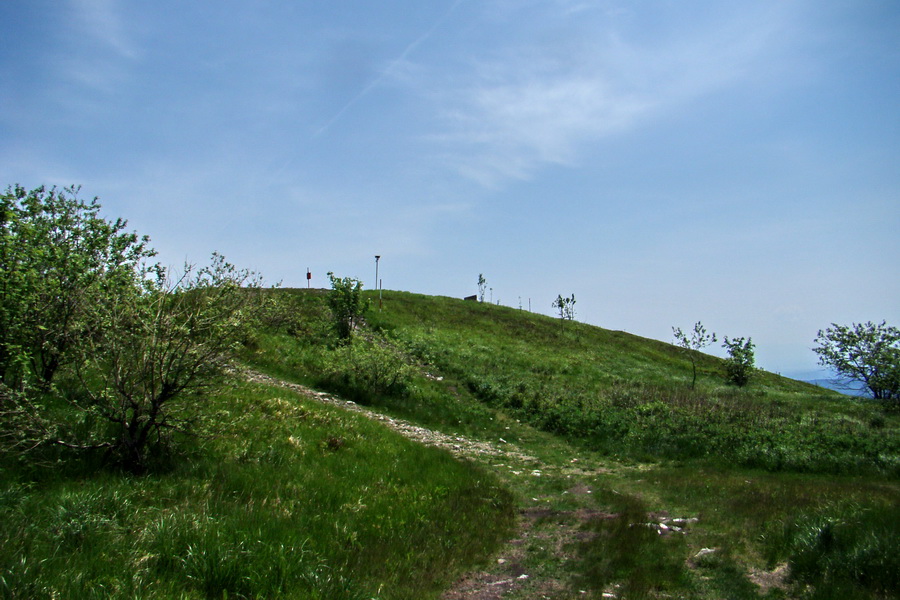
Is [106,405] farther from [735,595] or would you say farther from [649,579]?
[735,595]

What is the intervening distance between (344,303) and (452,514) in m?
23.8

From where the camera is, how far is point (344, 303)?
32.0 metres

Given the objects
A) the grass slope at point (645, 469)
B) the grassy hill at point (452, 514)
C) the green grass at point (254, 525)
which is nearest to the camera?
the green grass at point (254, 525)

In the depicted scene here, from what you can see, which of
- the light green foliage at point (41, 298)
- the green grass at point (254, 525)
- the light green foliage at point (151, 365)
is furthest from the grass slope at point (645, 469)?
the light green foliage at point (41, 298)

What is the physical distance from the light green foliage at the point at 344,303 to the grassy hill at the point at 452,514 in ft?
37.5

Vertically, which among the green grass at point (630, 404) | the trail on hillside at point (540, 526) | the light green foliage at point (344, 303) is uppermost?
the light green foliage at point (344, 303)

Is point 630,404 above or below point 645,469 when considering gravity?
above

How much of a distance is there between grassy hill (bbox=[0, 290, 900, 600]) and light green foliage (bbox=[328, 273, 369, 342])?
11.4 metres

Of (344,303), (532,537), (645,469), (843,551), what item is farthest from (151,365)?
(344,303)

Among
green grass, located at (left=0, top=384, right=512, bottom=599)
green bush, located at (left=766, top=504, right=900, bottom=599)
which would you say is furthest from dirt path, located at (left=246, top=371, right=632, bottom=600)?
green bush, located at (left=766, top=504, right=900, bottom=599)

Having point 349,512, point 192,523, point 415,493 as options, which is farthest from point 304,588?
point 415,493

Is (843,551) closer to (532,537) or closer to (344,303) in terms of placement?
(532,537)

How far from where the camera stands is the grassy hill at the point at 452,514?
5.34 meters

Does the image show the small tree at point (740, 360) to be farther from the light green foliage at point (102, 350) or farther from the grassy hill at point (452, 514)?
the light green foliage at point (102, 350)
